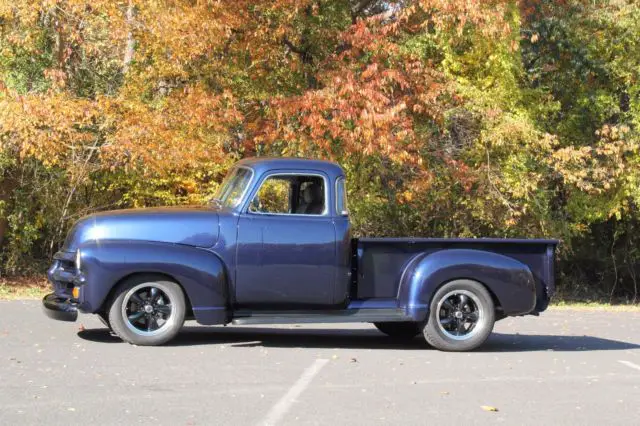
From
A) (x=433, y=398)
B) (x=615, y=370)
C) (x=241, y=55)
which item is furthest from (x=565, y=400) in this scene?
(x=241, y=55)

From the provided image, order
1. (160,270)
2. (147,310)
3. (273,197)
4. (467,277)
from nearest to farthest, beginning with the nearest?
(160,270)
(147,310)
(467,277)
(273,197)

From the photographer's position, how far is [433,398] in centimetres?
851

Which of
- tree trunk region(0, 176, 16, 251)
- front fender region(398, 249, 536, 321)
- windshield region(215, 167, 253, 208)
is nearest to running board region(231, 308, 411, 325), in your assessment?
front fender region(398, 249, 536, 321)

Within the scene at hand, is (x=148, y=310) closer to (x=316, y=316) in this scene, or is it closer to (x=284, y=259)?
(x=284, y=259)

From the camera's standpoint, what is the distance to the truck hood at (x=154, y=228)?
11.0m

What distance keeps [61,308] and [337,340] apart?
3.01 metres

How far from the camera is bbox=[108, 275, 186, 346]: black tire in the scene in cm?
1085

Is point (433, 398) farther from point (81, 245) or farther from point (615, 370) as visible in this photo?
point (81, 245)

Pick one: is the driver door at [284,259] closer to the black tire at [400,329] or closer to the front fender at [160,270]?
the front fender at [160,270]

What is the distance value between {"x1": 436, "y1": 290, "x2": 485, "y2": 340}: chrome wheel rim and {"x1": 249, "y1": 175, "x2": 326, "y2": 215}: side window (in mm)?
1563

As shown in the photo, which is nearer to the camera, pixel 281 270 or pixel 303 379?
pixel 303 379

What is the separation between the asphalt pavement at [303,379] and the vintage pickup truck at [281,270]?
1.15 feet

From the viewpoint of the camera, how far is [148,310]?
10969mm

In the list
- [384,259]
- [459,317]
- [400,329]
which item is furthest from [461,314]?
[400,329]
